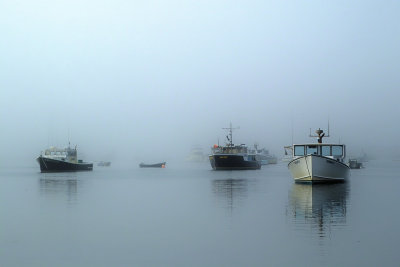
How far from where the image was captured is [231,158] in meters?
114

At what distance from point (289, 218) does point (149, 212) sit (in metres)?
7.64

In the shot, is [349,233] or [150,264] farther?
[349,233]

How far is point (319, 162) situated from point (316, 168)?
708mm

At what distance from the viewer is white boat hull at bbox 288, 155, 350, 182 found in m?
50.2

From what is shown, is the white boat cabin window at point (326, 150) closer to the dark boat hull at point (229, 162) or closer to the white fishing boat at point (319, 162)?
the white fishing boat at point (319, 162)

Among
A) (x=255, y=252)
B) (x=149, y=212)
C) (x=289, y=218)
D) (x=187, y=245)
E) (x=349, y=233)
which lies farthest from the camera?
(x=149, y=212)

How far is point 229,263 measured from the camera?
1520 cm

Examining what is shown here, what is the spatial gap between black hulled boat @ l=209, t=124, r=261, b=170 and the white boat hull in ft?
194

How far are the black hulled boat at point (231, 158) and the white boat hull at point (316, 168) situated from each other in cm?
5923

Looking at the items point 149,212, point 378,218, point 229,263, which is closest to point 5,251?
point 229,263

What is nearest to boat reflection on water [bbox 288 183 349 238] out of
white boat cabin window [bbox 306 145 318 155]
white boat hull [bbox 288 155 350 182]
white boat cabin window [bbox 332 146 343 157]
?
white boat hull [bbox 288 155 350 182]

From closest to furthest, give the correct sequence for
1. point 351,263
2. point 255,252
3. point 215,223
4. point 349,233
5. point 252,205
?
1. point 351,263
2. point 255,252
3. point 349,233
4. point 215,223
5. point 252,205

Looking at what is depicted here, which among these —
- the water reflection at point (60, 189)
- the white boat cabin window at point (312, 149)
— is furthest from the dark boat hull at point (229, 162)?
the white boat cabin window at point (312, 149)

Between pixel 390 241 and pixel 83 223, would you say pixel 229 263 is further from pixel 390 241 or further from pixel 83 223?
pixel 83 223
